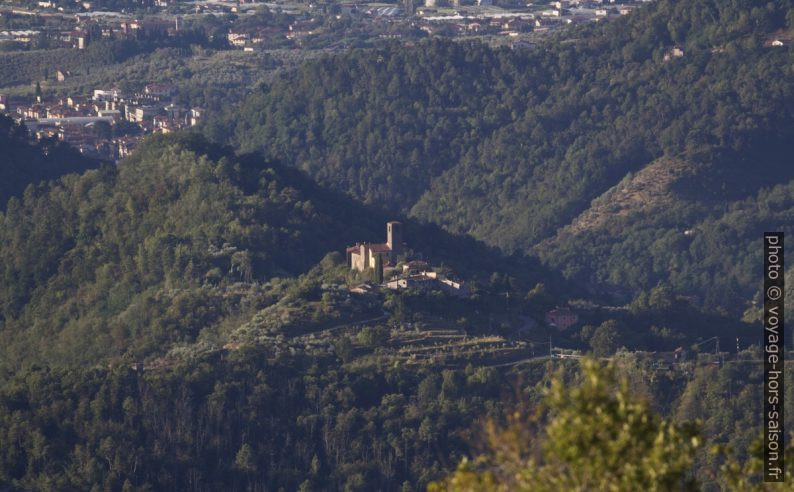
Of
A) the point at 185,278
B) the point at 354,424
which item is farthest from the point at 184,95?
the point at 354,424

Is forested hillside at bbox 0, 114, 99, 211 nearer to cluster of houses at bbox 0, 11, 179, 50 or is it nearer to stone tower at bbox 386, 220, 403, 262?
stone tower at bbox 386, 220, 403, 262

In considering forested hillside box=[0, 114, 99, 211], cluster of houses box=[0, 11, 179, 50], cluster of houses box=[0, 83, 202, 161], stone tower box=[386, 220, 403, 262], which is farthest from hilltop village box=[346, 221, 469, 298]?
cluster of houses box=[0, 11, 179, 50]

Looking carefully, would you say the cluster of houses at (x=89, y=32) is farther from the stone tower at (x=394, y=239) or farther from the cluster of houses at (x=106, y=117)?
the stone tower at (x=394, y=239)

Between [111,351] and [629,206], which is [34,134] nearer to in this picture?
[629,206]

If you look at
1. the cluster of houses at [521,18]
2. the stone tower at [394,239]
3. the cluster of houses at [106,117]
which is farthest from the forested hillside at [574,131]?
the stone tower at [394,239]

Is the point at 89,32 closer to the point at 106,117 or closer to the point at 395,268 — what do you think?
the point at 106,117

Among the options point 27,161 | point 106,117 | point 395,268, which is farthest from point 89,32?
point 395,268

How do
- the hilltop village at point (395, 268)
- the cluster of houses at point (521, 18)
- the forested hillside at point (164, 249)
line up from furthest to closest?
the cluster of houses at point (521, 18) < the forested hillside at point (164, 249) < the hilltop village at point (395, 268)
